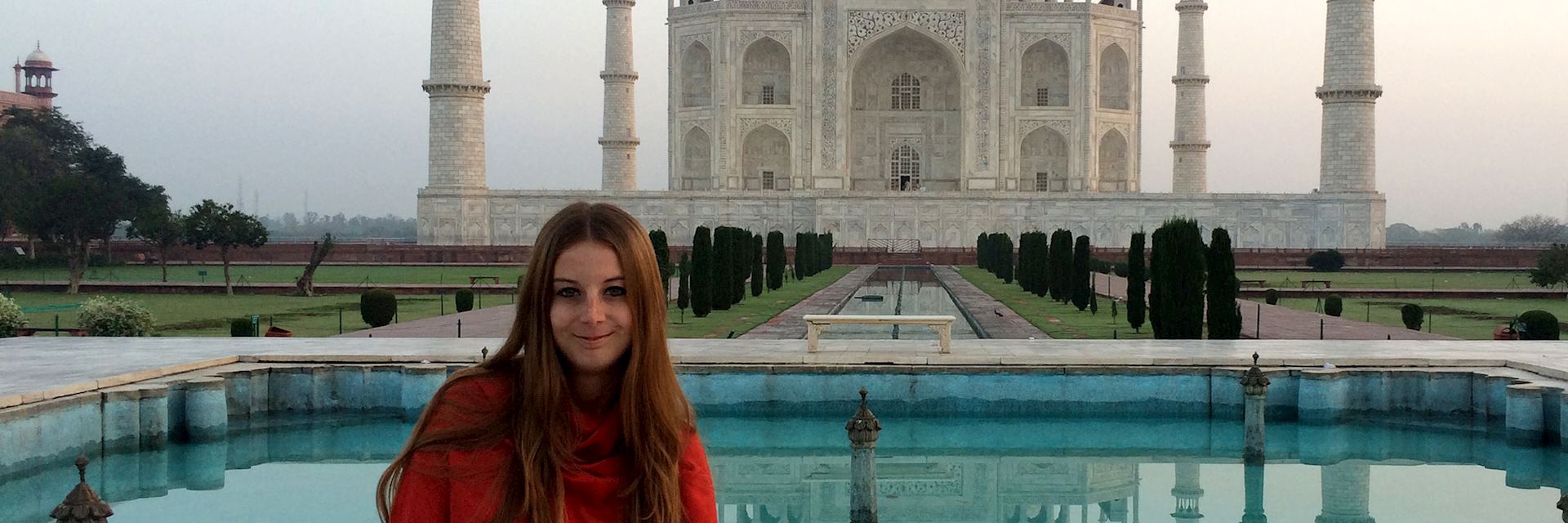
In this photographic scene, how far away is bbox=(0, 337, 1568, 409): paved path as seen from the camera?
8672mm

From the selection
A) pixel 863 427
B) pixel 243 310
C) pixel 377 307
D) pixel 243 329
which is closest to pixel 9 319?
pixel 243 329

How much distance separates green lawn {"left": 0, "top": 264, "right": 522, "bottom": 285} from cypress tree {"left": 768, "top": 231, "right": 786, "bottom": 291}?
4.11 m

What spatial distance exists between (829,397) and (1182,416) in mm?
2110

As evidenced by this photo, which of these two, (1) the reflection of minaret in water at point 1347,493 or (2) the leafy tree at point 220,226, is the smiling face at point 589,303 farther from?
(2) the leafy tree at point 220,226

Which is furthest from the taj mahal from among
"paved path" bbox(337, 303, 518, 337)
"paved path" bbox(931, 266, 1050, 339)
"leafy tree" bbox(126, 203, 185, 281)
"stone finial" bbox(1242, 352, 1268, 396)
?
"stone finial" bbox(1242, 352, 1268, 396)

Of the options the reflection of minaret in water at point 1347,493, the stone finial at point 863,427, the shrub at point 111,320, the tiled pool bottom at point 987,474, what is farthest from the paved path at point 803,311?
the shrub at point 111,320

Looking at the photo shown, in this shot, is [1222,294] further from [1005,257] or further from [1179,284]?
[1005,257]

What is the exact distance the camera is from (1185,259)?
11.9 m

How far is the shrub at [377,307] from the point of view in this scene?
13.2 m

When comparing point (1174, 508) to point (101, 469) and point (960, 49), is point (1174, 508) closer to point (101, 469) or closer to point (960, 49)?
point (101, 469)

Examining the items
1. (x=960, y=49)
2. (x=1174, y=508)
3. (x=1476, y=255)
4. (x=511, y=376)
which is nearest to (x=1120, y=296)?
(x=1174, y=508)

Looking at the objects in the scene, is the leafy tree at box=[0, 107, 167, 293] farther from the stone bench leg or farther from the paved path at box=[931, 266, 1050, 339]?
the stone bench leg

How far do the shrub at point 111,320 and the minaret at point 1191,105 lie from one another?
107 feet

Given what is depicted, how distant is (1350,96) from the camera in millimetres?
32719
